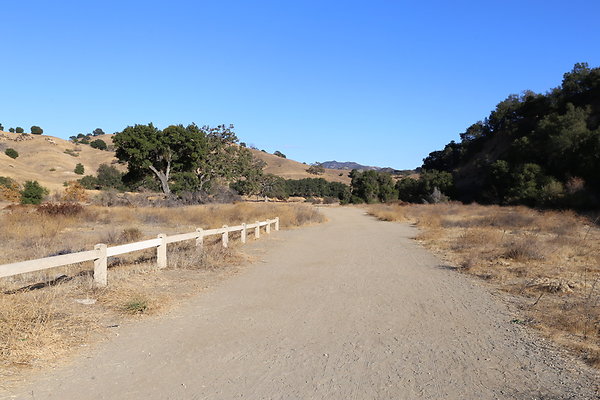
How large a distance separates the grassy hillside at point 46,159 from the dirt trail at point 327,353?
7283 centimetres

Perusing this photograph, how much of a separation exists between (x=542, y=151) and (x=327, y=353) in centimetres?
5334

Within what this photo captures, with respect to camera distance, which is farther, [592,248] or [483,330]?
[592,248]

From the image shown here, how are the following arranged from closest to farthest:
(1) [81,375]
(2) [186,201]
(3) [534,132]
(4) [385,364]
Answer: (1) [81,375] < (4) [385,364] < (2) [186,201] < (3) [534,132]

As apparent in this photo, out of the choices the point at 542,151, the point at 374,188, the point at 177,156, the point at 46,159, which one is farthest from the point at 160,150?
the point at 46,159

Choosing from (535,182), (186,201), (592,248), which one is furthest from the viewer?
(535,182)

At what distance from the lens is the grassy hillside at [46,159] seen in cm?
7831

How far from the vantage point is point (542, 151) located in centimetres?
5134

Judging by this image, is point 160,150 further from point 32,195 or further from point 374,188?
point 374,188

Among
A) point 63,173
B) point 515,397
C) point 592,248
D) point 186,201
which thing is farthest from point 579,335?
point 63,173

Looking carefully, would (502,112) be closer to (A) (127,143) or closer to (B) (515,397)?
(A) (127,143)

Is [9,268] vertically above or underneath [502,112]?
underneath

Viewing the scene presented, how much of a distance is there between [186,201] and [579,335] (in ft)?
128

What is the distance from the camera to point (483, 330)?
22.7 ft

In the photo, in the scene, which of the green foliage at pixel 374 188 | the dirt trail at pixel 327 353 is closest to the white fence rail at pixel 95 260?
the dirt trail at pixel 327 353
